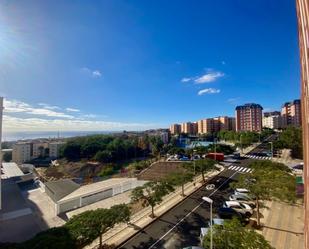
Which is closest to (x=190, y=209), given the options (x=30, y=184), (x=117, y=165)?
(x=30, y=184)

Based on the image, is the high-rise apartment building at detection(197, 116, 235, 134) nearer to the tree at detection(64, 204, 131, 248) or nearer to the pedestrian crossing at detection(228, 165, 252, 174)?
the pedestrian crossing at detection(228, 165, 252, 174)

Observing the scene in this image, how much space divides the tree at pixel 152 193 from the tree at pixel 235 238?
23.8 ft

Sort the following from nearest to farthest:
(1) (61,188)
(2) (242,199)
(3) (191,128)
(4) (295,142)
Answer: (2) (242,199)
(1) (61,188)
(4) (295,142)
(3) (191,128)

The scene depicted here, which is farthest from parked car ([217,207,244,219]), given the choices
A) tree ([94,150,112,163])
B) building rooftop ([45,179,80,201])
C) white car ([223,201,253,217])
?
tree ([94,150,112,163])

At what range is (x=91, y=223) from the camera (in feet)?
39.2

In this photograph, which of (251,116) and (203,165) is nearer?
(203,165)

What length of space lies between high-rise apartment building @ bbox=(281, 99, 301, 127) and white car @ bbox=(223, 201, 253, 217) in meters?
84.6

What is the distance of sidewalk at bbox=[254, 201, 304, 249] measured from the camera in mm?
13063

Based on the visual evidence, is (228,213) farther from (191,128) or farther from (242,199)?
(191,128)

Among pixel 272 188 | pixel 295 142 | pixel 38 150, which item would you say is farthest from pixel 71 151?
pixel 272 188

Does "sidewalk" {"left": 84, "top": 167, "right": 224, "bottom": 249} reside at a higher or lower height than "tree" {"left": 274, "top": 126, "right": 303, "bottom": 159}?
lower

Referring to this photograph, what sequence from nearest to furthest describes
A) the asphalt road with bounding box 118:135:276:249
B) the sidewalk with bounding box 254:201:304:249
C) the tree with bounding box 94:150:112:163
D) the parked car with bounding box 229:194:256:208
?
the sidewalk with bounding box 254:201:304:249
the asphalt road with bounding box 118:135:276:249
the parked car with bounding box 229:194:256:208
the tree with bounding box 94:150:112:163

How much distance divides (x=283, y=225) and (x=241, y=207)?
3.33 m

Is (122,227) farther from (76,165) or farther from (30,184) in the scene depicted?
(76,165)
